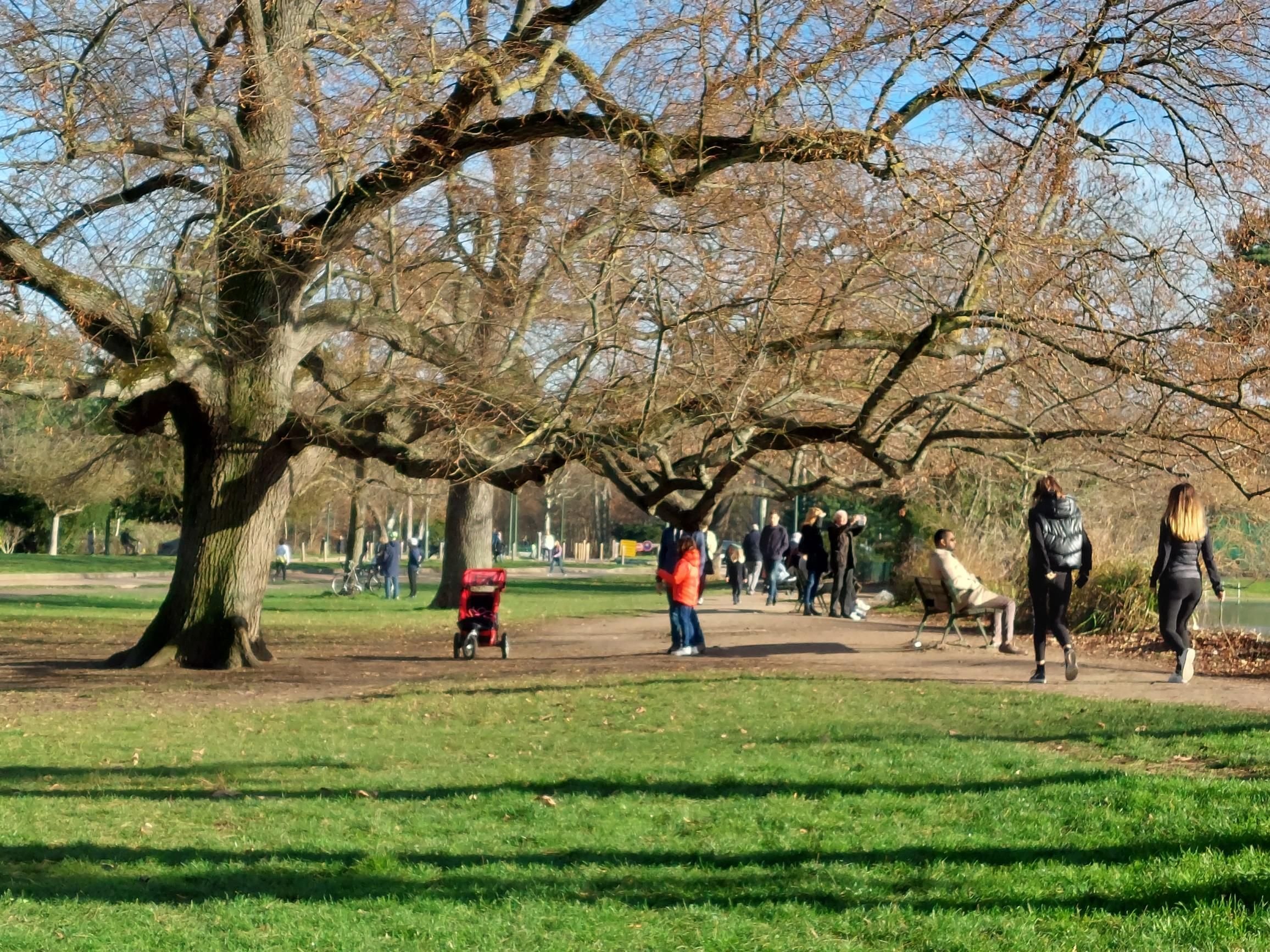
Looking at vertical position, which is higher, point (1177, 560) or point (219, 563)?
point (1177, 560)

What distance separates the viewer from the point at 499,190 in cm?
1375

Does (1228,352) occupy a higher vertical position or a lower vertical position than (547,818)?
higher

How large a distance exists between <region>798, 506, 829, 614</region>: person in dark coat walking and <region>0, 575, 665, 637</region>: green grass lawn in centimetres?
452

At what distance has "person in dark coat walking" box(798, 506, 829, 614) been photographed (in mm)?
24844

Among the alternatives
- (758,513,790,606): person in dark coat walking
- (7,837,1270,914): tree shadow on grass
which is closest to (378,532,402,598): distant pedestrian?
(758,513,790,606): person in dark coat walking

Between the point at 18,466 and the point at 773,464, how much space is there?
3843cm

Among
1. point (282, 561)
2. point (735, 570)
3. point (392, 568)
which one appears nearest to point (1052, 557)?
point (735, 570)

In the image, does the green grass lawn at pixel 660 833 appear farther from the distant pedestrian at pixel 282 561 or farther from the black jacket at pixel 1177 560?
the distant pedestrian at pixel 282 561

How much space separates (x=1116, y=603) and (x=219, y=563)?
12428mm

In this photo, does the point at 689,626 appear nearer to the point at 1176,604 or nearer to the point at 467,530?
the point at 1176,604

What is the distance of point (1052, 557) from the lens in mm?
12789

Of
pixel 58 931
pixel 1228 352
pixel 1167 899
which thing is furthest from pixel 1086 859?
pixel 1228 352

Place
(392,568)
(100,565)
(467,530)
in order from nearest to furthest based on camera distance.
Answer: (467,530)
(392,568)
(100,565)

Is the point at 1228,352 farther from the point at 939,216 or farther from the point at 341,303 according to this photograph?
the point at 341,303
